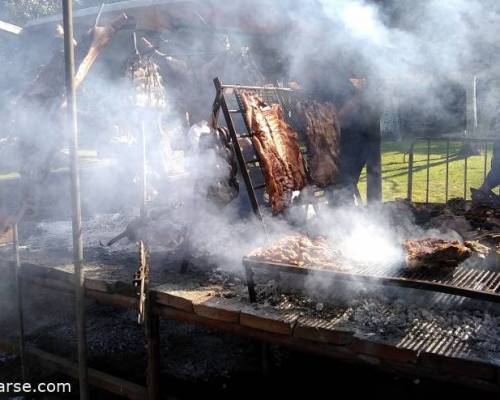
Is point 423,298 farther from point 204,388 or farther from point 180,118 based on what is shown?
point 180,118

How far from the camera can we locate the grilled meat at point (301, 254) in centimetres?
356

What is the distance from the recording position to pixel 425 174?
12922 millimetres

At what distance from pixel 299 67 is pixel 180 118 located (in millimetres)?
2257

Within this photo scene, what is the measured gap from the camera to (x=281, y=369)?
5156 millimetres

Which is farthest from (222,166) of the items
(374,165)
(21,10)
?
(21,10)

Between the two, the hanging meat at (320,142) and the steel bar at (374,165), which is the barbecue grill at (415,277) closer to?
the hanging meat at (320,142)

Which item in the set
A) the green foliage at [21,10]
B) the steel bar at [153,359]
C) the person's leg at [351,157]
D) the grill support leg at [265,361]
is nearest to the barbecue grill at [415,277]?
the steel bar at [153,359]

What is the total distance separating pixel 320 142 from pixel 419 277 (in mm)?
3021

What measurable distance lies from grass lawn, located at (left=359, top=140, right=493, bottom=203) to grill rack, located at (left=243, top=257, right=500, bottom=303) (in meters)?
6.72

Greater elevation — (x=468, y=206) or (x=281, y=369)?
(x=468, y=206)

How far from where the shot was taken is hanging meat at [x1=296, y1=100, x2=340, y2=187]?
586cm

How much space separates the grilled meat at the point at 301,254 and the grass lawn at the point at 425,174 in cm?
648

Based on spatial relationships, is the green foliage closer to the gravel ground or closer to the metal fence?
the gravel ground

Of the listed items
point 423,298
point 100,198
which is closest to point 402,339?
point 423,298
